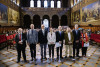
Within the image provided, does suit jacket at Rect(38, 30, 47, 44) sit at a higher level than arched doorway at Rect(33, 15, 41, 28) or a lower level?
lower

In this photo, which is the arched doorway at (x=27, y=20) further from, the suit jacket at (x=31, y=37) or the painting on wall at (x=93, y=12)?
the suit jacket at (x=31, y=37)

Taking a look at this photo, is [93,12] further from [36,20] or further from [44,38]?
[36,20]

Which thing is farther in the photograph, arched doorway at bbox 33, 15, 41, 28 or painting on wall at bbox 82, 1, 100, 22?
arched doorway at bbox 33, 15, 41, 28

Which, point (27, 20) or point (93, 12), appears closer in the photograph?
point (93, 12)

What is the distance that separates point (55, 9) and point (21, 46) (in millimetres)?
18409

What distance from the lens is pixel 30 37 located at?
4.39 meters

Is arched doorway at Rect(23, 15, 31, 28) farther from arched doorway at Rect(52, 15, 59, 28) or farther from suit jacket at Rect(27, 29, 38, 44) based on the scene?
suit jacket at Rect(27, 29, 38, 44)

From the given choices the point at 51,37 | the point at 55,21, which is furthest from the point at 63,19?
the point at 51,37

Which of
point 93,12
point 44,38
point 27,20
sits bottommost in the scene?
point 44,38

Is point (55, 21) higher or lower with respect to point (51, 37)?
higher

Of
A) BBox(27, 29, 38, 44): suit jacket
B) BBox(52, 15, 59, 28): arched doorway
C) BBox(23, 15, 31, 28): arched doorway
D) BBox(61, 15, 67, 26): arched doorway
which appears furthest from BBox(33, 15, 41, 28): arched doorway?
BBox(27, 29, 38, 44): suit jacket

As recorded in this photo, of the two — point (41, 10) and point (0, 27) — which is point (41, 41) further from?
point (41, 10)

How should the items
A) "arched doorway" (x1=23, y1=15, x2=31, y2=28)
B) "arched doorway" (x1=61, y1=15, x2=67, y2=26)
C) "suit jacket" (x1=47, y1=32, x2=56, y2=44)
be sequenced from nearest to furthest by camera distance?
"suit jacket" (x1=47, y1=32, x2=56, y2=44)
"arched doorway" (x1=23, y1=15, x2=31, y2=28)
"arched doorway" (x1=61, y1=15, x2=67, y2=26)

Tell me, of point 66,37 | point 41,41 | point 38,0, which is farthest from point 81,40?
point 38,0
